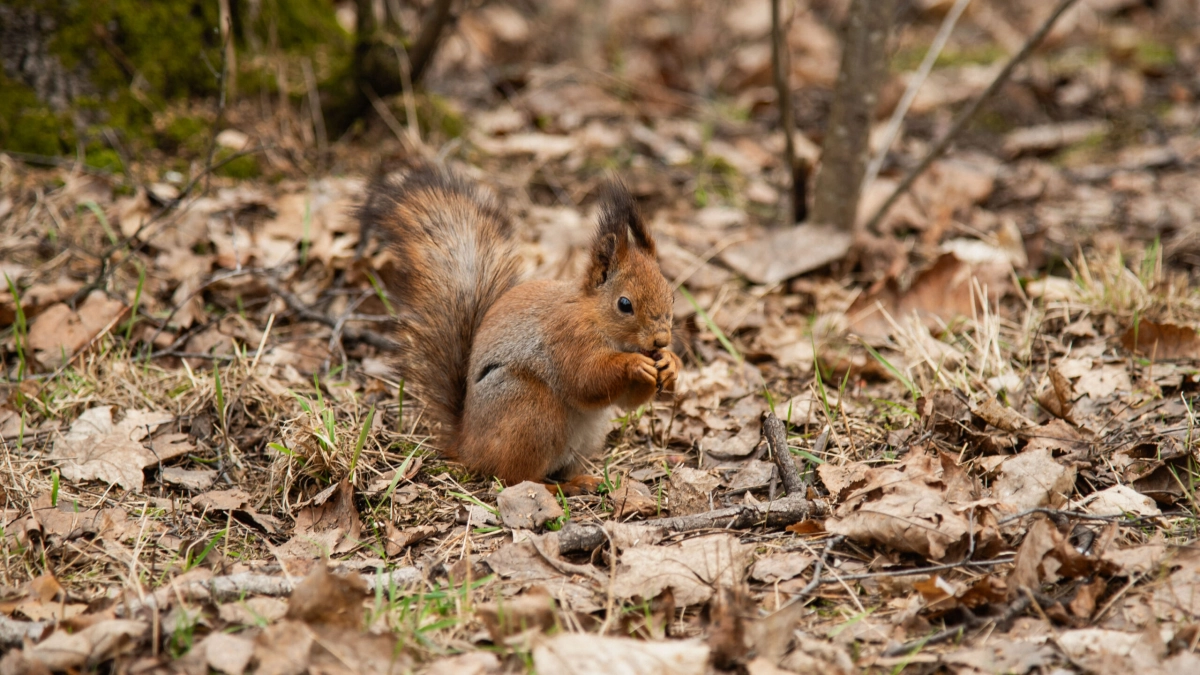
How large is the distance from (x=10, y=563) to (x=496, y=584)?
1.24 meters

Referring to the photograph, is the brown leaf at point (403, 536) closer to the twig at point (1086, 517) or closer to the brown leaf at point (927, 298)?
the twig at point (1086, 517)

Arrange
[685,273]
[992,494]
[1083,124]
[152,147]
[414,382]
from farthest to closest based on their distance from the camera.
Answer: [1083,124]
[152,147]
[685,273]
[414,382]
[992,494]

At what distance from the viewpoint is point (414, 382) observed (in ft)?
10.7

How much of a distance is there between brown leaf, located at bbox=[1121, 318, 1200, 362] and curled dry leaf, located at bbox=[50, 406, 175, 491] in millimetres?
3367

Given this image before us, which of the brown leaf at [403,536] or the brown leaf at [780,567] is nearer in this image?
the brown leaf at [780,567]

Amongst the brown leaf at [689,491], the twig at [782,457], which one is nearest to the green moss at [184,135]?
the brown leaf at [689,491]

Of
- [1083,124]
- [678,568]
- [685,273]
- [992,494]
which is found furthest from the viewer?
[1083,124]

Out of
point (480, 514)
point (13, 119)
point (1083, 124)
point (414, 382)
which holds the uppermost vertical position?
point (13, 119)

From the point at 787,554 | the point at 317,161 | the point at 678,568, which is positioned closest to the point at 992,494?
the point at 787,554

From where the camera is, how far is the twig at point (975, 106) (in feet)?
12.7

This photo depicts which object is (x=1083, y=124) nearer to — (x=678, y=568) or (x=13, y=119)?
(x=678, y=568)

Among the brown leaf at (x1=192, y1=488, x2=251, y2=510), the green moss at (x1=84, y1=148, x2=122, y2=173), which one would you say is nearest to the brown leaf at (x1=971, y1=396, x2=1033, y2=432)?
the brown leaf at (x1=192, y1=488, x2=251, y2=510)

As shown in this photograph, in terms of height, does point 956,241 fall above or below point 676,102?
below

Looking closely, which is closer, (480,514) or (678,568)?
(678,568)
